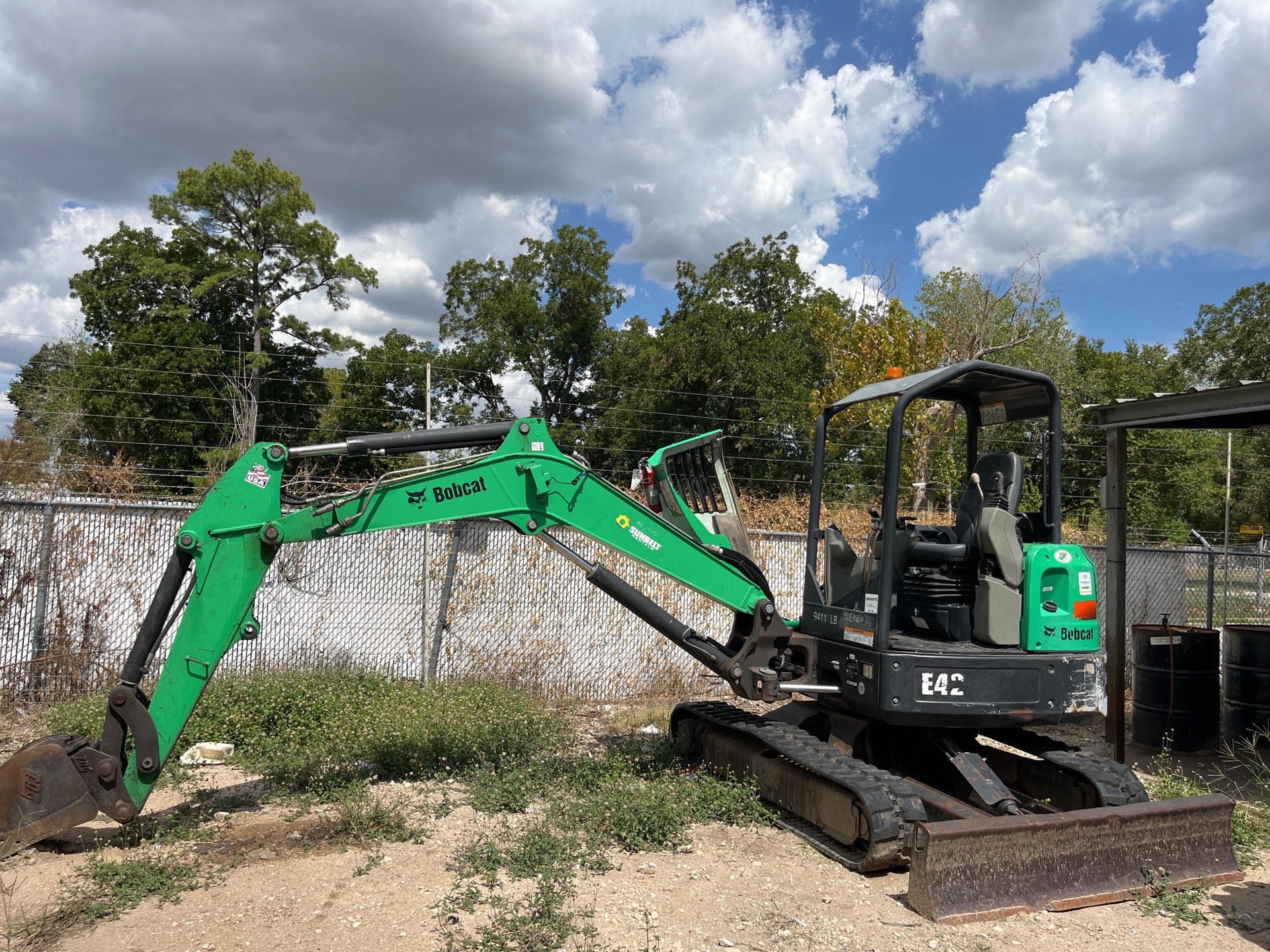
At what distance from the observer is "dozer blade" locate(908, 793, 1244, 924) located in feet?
15.3

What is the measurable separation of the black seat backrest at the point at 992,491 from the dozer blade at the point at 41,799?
5.68 meters

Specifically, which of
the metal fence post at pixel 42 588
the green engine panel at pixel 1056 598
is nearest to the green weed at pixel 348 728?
the metal fence post at pixel 42 588

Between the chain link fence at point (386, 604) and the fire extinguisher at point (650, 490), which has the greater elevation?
the fire extinguisher at point (650, 490)

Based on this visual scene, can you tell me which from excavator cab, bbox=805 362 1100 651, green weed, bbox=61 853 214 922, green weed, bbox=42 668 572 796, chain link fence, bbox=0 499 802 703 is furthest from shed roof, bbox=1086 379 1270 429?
green weed, bbox=61 853 214 922

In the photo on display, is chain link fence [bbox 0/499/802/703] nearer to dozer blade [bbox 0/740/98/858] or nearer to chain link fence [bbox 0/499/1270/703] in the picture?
chain link fence [bbox 0/499/1270/703]

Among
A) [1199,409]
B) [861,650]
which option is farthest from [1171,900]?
[1199,409]

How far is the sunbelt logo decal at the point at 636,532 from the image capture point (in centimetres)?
Result: 601

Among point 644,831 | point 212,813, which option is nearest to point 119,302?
point 212,813

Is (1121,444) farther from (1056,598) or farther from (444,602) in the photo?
(444,602)

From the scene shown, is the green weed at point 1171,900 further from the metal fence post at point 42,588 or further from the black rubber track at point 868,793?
the metal fence post at point 42,588

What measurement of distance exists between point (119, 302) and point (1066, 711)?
89.8ft

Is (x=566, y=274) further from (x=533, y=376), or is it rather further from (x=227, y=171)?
(x=227, y=171)

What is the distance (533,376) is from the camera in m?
28.7

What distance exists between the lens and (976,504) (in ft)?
19.9
